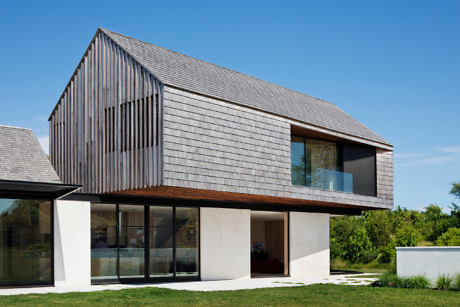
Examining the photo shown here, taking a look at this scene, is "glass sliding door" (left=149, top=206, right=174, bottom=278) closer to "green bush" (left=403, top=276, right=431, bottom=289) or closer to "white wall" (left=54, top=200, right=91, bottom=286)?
"white wall" (left=54, top=200, right=91, bottom=286)

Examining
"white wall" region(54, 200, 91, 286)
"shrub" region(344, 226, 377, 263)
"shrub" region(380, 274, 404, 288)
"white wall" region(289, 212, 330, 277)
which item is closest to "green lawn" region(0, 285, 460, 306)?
"shrub" region(380, 274, 404, 288)

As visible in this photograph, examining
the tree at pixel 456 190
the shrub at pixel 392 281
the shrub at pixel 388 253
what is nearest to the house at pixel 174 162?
the shrub at pixel 392 281

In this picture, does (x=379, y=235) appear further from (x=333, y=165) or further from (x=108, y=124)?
(x=108, y=124)

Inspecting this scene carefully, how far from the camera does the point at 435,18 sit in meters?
19.5

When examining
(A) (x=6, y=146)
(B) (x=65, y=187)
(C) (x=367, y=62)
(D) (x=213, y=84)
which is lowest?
(B) (x=65, y=187)

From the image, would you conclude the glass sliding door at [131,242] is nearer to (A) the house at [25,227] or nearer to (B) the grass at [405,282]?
(A) the house at [25,227]

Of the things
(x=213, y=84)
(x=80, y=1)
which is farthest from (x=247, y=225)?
(x=80, y=1)

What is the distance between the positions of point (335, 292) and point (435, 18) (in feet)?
34.3

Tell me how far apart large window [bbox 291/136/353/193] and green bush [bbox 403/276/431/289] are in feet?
17.2

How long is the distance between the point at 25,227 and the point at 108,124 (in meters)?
3.91

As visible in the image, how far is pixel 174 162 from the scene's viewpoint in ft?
50.8

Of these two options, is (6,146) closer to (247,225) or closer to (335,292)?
(247,225)

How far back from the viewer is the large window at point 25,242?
1575 cm

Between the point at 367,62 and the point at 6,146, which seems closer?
the point at 6,146
